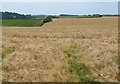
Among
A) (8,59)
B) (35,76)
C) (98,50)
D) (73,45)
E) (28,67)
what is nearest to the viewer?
(35,76)

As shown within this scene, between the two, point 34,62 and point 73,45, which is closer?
point 34,62

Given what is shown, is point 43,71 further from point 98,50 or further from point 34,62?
point 98,50

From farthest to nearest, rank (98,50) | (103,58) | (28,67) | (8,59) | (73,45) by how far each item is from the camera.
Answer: (73,45)
(98,50)
(103,58)
(8,59)
(28,67)

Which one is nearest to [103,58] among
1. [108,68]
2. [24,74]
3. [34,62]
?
[108,68]

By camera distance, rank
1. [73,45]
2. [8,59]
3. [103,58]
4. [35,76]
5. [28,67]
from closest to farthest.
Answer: [35,76], [28,67], [8,59], [103,58], [73,45]

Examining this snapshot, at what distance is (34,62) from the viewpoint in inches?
569

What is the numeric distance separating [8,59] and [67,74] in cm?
304

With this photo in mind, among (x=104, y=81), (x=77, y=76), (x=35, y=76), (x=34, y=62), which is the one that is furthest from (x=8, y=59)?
(x=104, y=81)

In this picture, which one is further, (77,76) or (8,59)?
(8,59)

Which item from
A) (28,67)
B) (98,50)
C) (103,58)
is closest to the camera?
(28,67)

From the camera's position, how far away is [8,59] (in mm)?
14805

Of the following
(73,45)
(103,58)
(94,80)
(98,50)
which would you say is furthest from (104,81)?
(73,45)

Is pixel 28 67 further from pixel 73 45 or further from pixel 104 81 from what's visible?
pixel 73 45

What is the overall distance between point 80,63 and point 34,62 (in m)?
2.40
